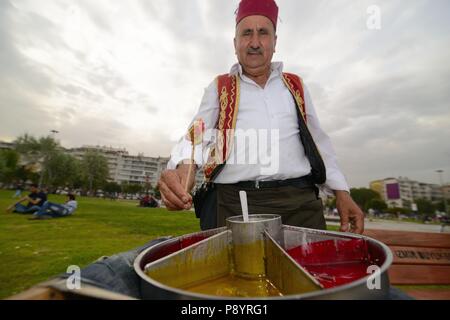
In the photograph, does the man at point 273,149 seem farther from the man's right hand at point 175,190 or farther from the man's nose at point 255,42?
the man's right hand at point 175,190

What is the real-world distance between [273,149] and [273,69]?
1.00 meters

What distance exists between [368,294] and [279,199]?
1.47m

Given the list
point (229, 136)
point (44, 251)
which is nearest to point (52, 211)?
point (44, 251)

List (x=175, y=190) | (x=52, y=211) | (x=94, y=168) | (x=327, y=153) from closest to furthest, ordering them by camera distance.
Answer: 1. (x=175, y=190)
2. (x=327, y=153)
3. (x=52, y=211)
4. (x=94, y=168)

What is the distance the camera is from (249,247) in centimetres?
122

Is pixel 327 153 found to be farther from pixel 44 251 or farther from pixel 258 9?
pixel 44 251

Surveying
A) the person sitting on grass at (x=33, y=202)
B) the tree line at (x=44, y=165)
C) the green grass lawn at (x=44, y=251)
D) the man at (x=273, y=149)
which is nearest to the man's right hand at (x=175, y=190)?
the man at (x=273, y=149)

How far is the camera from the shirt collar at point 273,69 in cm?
261

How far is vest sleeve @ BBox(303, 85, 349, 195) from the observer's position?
7.77 feet

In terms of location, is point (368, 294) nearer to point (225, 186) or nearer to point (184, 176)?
point (184, 176)

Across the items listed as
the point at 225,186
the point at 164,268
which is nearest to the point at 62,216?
the point at 225,186

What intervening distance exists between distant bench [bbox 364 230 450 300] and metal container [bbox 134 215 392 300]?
220cm
